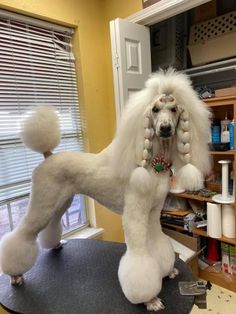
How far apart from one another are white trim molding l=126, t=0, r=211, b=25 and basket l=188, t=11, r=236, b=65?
467 mm

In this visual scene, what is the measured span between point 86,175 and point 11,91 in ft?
2.94

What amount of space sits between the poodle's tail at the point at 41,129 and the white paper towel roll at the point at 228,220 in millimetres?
1295

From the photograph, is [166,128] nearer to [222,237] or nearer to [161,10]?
[161,10]

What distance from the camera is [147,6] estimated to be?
5.51 ft

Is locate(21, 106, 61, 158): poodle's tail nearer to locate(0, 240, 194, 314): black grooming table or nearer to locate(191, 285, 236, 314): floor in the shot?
locate(0, 240, 194, 314): black grooming table

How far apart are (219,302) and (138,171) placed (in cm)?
144

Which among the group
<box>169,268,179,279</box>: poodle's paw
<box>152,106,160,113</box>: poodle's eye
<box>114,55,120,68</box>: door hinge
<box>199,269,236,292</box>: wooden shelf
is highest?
<box>114,55,120,68</box>: door hinge

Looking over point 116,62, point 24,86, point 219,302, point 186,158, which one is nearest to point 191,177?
point 186,158

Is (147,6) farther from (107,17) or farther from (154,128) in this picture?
(154,128)

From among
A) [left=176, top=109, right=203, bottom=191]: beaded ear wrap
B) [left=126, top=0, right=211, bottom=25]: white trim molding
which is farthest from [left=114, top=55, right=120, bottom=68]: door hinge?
[left=176, top=109, right=203, bottom=191]: beaded ear wrap

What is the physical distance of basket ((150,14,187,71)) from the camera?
2.10 meters

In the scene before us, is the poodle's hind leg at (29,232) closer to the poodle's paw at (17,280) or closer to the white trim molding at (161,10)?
the poodle's paw at (17,280)

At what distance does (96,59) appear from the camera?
194cm

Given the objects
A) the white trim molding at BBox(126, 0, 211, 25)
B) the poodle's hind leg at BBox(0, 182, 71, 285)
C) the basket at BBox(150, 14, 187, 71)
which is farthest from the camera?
the basket at BBox(150, 14, 187, 71)
